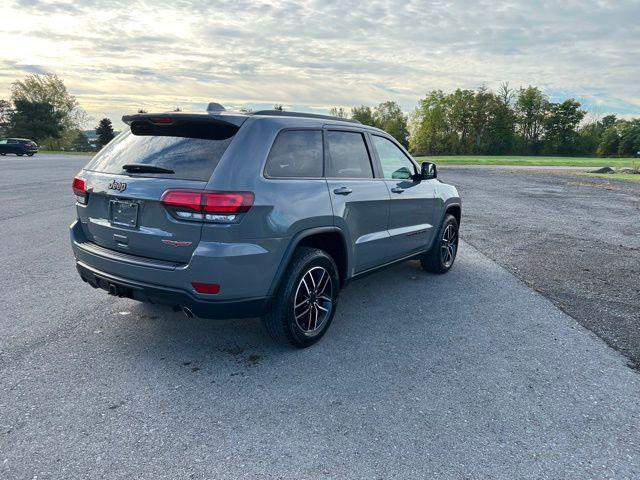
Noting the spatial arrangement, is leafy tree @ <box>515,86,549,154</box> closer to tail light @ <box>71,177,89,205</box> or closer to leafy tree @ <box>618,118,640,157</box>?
leafy tree @ <box>618,118,640,157</box>

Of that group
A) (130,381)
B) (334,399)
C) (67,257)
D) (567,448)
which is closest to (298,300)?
(334,399)

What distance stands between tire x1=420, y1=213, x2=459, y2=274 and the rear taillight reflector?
11.0 ft

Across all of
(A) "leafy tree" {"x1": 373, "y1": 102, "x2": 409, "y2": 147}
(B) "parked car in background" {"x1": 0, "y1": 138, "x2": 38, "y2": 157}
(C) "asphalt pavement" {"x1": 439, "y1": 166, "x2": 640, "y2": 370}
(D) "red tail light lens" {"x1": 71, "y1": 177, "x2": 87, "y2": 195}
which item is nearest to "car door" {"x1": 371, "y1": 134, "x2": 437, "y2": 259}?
(C) "asphalt pavement" {"x1": 439, "y1": 166, "x2": 640, "y2": 370}

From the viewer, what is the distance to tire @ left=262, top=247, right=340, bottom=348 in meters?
3.47

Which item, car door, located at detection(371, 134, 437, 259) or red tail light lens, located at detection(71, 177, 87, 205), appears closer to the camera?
red tail light lens, located at detection(71, 177, 87, 205)

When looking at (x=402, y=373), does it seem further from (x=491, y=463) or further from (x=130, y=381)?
(x=130, y=381)

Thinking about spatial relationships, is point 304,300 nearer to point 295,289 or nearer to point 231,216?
point 295,289

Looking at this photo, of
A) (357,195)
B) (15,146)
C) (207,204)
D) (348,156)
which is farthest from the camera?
(15,146)

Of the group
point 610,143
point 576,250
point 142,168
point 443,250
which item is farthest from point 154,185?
point 610,143

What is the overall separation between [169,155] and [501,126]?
275 ft

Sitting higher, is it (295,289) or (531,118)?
(531,118)

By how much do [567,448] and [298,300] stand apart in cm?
204

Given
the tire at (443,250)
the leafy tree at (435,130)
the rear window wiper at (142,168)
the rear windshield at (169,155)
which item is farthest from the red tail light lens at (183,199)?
the leafy tree at (435,130)

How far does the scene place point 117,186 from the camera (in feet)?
11.1
